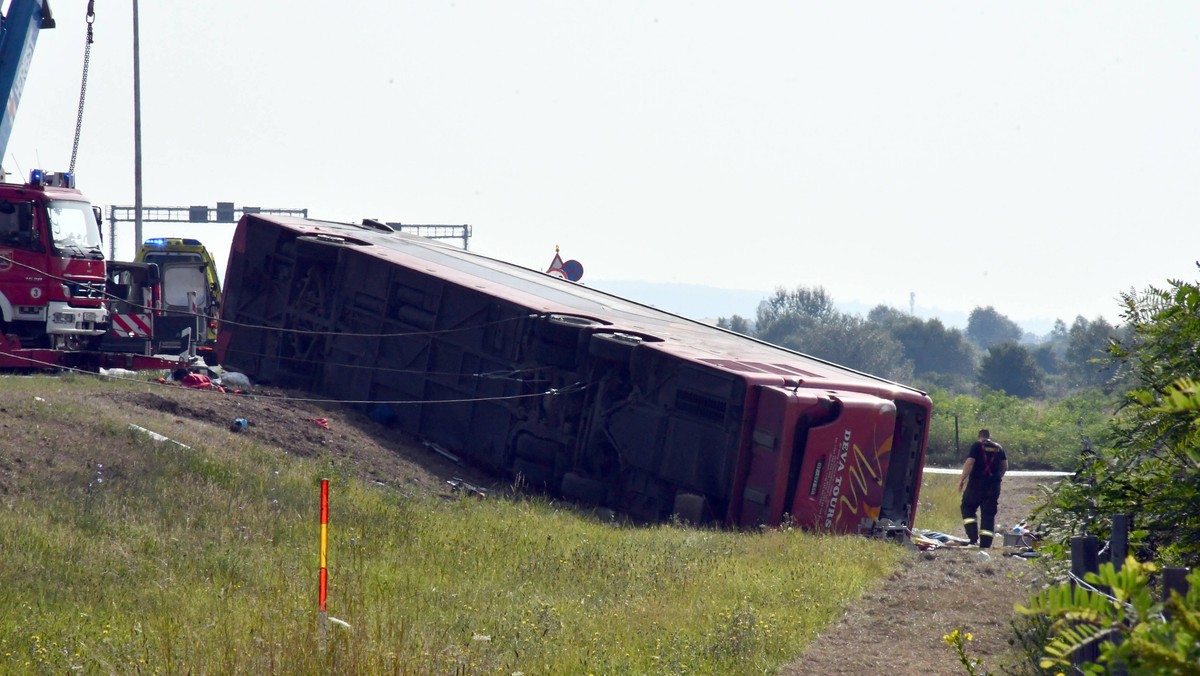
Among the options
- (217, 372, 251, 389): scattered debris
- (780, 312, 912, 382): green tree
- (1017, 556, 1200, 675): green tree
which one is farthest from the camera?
(780, 312, 912, 382): green tree

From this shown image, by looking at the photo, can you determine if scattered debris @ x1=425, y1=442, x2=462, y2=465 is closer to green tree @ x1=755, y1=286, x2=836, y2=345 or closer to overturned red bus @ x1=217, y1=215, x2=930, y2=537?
overturned red bus @ x1=217, y1=215, x2=930, y2=537

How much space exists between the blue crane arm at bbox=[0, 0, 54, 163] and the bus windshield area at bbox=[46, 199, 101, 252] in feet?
6.81

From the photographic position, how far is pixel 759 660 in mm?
6695

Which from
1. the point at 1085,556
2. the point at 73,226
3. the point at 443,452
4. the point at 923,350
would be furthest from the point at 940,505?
the point at 923,350

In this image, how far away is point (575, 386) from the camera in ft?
43.5

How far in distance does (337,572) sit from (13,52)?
14370 mm

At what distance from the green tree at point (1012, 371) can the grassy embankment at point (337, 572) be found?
5927 centimetres

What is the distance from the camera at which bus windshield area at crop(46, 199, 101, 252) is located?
16766mm

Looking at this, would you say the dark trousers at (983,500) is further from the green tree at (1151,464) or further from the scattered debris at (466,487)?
the green tree at (1151,464)

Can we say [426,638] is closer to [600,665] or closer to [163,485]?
[600,665]

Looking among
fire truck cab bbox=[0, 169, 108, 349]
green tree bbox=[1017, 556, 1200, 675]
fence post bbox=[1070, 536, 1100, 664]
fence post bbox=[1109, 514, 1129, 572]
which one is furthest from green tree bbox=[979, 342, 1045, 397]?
green tree bbox=[1017, 556, 1200, 675]

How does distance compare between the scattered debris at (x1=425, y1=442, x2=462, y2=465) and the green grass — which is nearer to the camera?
the scattered debris at (x1=425, y1=442, x2=462, y2=465)

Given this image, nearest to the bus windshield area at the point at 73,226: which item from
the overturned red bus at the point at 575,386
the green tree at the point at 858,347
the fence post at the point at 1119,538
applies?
the overturned red bus at the point at 575,386

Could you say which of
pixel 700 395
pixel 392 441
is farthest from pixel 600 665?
pixel 392 441
